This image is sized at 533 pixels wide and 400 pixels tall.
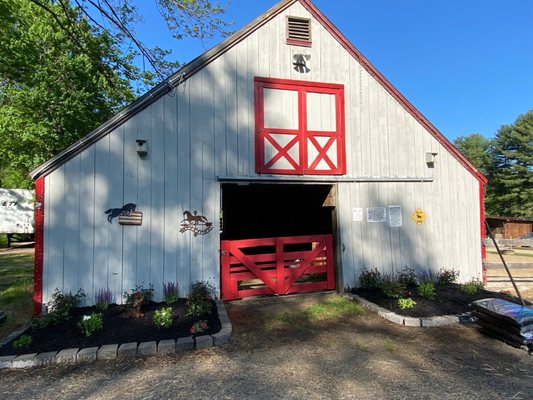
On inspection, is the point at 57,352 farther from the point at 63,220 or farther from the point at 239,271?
the point at 239,271

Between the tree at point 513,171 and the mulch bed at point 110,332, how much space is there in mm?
49256

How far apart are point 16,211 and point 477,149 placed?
202 feet

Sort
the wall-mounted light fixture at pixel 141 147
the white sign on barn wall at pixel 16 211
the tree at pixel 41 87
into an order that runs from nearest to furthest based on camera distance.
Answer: the wall-mounted light fixture at pixel 141 147 < the tree at pixel 41 87 < the white sign on barn wall at pixel 16 211

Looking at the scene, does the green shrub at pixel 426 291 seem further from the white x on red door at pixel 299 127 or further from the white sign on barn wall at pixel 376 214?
the white x on red door at pixel 299 127

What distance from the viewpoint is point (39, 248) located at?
249 inches

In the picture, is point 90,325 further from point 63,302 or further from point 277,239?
point 277,239

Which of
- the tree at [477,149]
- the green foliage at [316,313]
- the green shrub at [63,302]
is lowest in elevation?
the green foliage at [316,313]

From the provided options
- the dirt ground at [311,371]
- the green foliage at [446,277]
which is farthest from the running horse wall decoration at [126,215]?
the green foliage at [446,277]

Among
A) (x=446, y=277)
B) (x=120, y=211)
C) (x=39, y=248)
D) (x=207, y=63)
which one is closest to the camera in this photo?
(x=39, y=248)

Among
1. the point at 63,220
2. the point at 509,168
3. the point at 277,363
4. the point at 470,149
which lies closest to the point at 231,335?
the point at 277,363

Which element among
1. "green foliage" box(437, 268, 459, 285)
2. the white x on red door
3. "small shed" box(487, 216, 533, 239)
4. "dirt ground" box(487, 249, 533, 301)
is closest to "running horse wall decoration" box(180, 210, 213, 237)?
the white x on red door

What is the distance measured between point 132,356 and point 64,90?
1642 cm

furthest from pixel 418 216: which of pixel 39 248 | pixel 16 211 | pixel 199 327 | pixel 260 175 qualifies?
pixel 16 211

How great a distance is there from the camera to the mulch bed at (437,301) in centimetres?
645
